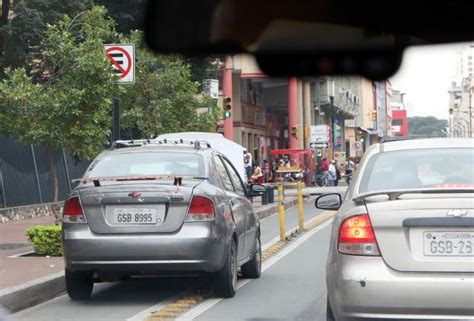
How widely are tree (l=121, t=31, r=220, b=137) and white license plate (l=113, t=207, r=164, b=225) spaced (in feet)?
40.0

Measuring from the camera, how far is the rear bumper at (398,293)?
17.1 ft

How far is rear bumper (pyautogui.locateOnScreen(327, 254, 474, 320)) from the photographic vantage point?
5215 millimetres

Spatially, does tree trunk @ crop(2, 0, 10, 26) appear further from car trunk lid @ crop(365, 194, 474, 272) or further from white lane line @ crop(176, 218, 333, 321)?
car trunk lid @ crop(365, 194, 474, 272)

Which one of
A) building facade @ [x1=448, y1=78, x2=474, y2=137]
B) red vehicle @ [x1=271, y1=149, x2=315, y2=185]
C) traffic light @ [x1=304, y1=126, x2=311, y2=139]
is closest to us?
traffic light @ [x1=304, y1=126, x2=311, y2=139]

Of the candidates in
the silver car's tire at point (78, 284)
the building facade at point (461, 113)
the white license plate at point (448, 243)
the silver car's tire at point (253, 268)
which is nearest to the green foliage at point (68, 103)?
the silver car's tire at point (253, 268)

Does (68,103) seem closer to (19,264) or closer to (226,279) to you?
(19,264)

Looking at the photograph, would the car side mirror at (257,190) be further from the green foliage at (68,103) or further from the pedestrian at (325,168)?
the pedestrian at (325,168)

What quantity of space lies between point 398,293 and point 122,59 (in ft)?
28.9

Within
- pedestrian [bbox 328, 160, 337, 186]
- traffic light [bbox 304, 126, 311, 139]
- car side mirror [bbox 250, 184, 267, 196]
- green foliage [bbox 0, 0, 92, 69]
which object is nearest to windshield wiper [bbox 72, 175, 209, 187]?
car side mirror [bbox 250, 184, 267, 196]

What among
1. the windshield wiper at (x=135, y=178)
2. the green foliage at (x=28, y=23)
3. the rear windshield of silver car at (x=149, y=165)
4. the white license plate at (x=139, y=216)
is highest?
the green foliage at (x=28, y=23)

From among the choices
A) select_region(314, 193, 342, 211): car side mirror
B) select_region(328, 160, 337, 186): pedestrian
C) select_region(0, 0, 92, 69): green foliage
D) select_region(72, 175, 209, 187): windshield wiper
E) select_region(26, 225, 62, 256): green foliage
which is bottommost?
select_region(328, 160, 337, 186): pedestrian

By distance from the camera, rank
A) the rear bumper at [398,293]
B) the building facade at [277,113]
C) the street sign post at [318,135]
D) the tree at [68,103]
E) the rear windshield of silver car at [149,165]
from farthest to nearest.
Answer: the street sign post at [318,135] < the building facade at [277,113] < the tree at [68,103] < the rear windshield of silver car at [149,165] < the rear bumper at [398,293]

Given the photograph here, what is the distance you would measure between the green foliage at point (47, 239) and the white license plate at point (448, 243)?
7.01m

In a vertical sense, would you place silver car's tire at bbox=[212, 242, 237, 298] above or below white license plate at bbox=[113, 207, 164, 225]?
below
